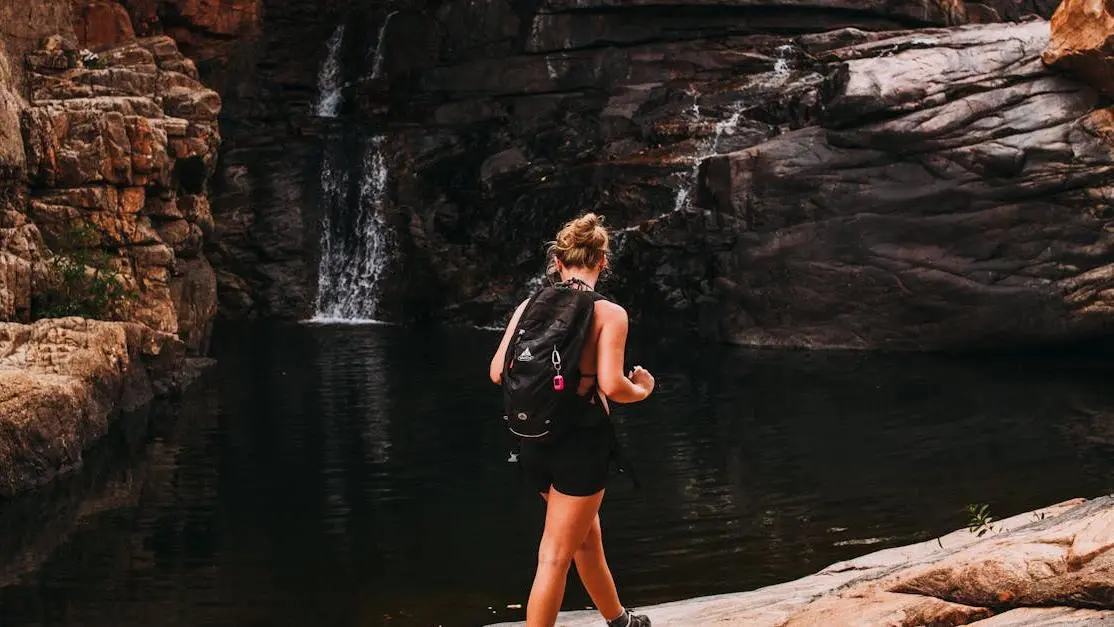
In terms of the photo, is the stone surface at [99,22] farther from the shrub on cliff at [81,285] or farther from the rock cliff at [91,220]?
the shrub on cliff at [81,285]

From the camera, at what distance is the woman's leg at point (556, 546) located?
6.23m

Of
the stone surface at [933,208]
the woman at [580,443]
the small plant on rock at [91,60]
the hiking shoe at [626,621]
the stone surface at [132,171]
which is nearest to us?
the woman at [580,443]

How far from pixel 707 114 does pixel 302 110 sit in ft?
37.7

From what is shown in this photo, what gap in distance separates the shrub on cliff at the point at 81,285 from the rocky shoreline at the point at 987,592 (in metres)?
14.7

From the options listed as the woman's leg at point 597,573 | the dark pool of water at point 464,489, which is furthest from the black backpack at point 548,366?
the dark pool of water at point 464,489

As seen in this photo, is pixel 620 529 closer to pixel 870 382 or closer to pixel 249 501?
pixel 249 501

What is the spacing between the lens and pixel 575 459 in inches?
243

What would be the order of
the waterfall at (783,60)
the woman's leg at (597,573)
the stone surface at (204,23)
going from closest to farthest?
the woman's leg at (597,573), the waterfall at (783,60), the stone surface at (204,23)

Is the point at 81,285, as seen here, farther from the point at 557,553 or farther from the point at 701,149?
the point at 557,553

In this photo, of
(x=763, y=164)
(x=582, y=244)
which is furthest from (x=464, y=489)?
(x=763, y=164)

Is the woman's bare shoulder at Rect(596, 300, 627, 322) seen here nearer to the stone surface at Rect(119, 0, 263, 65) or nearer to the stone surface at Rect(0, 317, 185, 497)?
the stone surface at Rect(0, 317, 185, 497)

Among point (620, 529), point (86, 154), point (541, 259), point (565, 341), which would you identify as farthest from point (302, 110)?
point (565, 341)

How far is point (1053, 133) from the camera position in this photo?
24.8 metres

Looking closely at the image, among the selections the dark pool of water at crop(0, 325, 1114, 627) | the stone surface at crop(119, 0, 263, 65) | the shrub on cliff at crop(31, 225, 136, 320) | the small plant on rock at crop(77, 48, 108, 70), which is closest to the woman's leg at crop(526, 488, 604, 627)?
the dark pool of water at crop(0, 325, 1114, 627)
